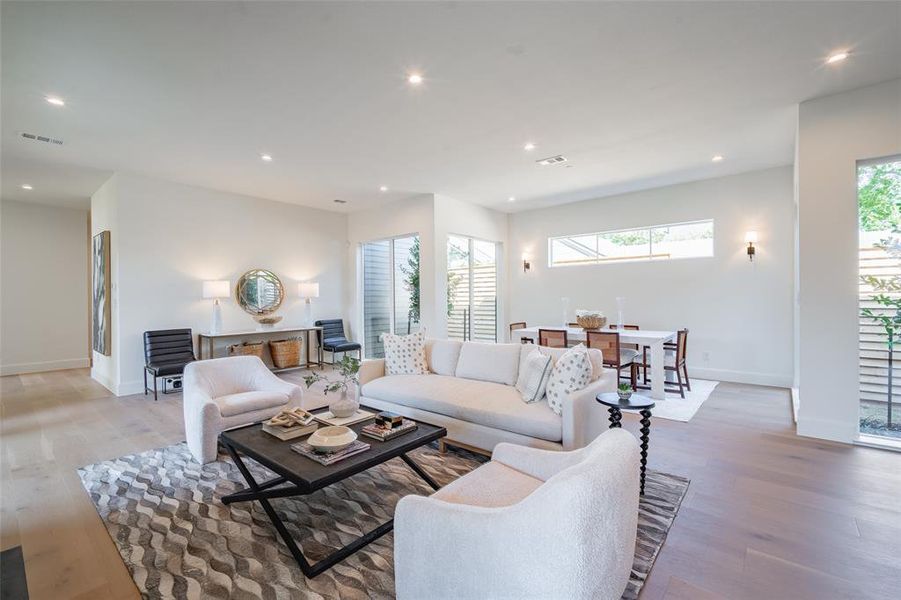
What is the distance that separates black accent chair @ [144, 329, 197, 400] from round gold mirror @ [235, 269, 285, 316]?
101 cm

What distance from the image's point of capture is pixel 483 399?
322 centimetres

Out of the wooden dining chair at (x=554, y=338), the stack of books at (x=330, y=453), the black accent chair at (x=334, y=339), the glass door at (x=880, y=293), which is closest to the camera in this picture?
the stack of books at (x=330, y=453)

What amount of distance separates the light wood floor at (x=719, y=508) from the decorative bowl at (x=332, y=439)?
0.96m

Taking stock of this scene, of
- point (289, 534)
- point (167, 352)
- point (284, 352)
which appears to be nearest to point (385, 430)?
point (289, 534)

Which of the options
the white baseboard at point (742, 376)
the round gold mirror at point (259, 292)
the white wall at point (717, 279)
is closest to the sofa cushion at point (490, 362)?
the white wall at point (717, 279)

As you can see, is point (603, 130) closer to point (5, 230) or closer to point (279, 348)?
point (279, 348)

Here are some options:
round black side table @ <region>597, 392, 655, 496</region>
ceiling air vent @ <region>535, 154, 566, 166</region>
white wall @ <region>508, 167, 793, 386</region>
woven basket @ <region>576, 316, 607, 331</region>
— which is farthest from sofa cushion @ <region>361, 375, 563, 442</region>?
white wall @ <region>508, 167, 793, 386</region>

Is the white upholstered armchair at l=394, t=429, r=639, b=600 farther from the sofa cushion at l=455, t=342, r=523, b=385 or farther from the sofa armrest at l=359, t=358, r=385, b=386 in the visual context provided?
the sofa armrest at l=359, t=358, r=385, b=386

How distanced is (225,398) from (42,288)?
20.5 feet

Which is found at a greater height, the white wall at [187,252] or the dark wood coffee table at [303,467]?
the white wall at [187,252]

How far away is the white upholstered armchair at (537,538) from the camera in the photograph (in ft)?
3.80

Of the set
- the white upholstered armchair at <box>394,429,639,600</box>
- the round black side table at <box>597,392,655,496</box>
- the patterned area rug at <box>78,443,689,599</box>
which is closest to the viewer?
the white upholstered armchair at <box>394,429,639,600</box>

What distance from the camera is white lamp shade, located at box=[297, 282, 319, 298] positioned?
22.9 ft

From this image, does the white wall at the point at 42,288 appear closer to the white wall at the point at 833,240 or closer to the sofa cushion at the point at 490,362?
the sofa cushion at the point at 490,362
